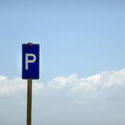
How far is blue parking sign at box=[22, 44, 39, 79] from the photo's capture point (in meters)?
12.0

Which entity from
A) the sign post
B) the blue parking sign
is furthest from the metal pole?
the blue parking sign

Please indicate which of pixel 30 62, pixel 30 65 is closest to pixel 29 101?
pixel 30 65

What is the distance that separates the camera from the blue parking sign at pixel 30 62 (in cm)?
1198

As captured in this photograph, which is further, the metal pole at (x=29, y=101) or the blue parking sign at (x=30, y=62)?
the blue parking sign at (x=30, y=62)

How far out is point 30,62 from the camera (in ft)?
39.2

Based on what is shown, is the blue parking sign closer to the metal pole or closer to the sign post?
the sign post

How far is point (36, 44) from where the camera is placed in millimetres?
12156

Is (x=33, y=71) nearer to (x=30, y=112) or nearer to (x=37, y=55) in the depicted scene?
(x=37, y=55)

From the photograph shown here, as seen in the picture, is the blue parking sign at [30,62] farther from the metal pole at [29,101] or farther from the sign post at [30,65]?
the metal pole at [29,101]

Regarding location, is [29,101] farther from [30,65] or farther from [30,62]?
[30,62]

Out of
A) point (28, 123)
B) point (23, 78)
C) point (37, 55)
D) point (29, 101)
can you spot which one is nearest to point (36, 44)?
point (37, 55)

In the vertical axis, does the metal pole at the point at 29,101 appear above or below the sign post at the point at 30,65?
below

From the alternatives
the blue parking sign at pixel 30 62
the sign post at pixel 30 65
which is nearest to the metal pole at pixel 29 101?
the sign post at pixel 30 65

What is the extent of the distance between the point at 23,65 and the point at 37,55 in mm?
703
